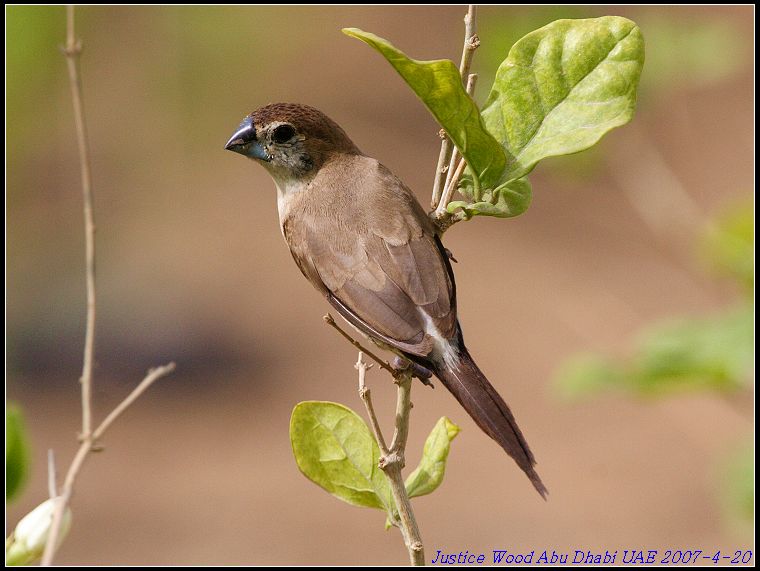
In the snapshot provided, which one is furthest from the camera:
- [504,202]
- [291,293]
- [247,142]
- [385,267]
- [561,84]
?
[291,293]

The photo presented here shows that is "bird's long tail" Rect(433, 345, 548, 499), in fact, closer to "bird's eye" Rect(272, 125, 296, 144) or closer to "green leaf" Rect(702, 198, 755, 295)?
"bird's eye" Rect(272, 125, 296, 144)

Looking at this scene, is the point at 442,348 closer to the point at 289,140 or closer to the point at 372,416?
the point at 372,416

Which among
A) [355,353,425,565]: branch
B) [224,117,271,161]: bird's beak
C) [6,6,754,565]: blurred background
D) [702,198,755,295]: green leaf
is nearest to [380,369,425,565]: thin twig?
[355,353,425,565]: branch

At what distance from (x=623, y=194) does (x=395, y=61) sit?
8.69m

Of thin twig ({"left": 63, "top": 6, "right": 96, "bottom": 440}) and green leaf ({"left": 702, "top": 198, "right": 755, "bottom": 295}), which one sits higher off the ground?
thin twig ({"left": 63, "top": 6, "right": 96, "bottom": 440})

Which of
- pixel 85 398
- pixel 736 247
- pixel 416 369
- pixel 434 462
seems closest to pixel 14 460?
pixel 85 398

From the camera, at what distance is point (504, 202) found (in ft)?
5.59

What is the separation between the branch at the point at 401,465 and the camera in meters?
1.45

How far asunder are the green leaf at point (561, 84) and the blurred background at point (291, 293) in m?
2.70

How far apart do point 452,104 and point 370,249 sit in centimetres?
98

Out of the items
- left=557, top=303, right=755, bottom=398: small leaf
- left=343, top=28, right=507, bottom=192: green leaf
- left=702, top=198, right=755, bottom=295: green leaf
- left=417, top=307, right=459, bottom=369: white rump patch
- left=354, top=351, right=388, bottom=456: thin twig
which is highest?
left=343, top=28, right=507, bottom=192: green leaf

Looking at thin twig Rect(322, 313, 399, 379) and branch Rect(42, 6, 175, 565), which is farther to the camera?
thin twig Rect(322, 313, 399, 379)

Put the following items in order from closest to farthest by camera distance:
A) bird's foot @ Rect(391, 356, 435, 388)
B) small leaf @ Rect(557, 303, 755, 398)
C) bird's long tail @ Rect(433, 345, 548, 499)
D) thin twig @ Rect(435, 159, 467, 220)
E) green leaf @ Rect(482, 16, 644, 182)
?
green leaf @ Rect(482, 16, 644, 182) < thin twig @ Rect(435, 159, 467, 220) < bird's long tail @ Rect(433, 345, 548, 499) < bird's foot @ Rect(391, 356, 435, 388) < small leaf @ Rect(557, 303, 755, 398)

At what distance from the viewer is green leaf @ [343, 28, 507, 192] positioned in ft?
4.65
